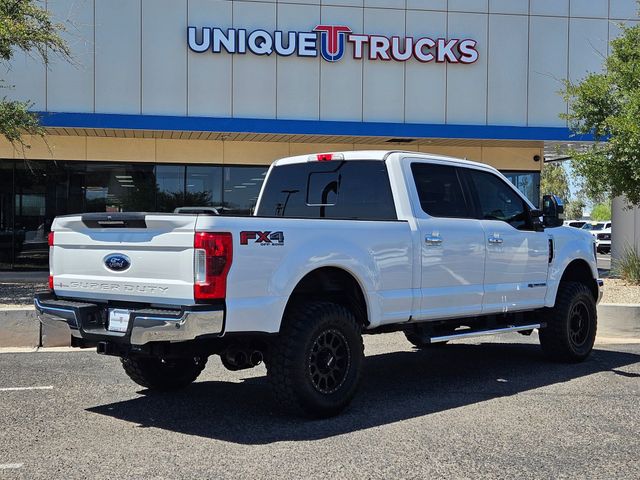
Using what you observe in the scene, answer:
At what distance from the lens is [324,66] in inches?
720

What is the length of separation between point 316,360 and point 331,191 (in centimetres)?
198

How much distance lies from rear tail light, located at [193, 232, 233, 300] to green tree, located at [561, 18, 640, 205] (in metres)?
9.55

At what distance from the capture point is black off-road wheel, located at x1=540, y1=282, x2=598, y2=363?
8.41 meters

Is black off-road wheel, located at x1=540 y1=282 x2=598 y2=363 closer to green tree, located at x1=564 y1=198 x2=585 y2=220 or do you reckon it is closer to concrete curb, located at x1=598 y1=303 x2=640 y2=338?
concrete curb, located at x1=598 y1=303 x2=640 y2=338

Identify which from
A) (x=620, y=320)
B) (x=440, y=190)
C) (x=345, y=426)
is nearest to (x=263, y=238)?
(x=345, y=426)

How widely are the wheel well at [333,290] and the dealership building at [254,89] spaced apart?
11.6m

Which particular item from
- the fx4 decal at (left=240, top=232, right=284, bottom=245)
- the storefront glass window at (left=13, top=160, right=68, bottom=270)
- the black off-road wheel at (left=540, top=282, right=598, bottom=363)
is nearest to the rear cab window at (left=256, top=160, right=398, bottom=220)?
the fx4 decal at (left=240, top=232, right=284, bottom=245)

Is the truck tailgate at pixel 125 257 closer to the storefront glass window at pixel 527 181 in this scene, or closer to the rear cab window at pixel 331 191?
Result: the rear cab window at pixel 331 191

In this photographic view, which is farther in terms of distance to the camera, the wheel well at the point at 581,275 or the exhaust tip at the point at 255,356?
the wheel well at the point at 581,275

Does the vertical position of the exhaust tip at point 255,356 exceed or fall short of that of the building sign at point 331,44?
it falls short

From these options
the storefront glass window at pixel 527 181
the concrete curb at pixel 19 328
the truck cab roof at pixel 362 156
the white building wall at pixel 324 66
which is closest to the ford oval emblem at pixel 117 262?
the truck cab roof at pixel 362 156

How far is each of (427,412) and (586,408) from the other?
139 cm

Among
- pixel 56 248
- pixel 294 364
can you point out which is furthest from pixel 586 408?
pixel 56 248

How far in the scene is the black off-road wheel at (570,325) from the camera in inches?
331
